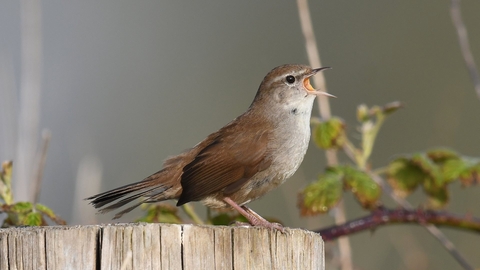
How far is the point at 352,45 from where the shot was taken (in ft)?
34.8

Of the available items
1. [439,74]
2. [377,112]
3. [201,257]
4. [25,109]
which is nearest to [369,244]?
[377,112]

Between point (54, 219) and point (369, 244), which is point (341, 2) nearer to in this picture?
point (369, 244)

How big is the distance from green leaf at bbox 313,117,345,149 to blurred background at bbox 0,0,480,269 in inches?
58.7

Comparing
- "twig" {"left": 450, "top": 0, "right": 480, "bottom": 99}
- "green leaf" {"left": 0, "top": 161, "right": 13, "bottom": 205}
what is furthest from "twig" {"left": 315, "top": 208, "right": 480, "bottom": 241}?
"green leaf" {"left": 0, "top": 161, "right": 13, "bottom": 205}

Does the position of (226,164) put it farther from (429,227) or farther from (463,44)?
(463,44)

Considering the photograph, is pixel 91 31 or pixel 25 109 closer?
pixel 25 109

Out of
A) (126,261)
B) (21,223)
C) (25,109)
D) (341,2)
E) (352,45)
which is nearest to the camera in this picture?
(126,261)

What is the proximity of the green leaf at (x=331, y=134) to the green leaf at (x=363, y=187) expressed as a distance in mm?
266

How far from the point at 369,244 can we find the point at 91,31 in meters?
5.45

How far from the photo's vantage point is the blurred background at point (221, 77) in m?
7.54

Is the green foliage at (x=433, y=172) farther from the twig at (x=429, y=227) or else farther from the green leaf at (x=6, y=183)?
the green leaf at (x=6, y=183)

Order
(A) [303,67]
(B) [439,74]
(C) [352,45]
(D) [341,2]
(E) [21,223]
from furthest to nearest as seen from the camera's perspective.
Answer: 1. (D) [341,2]
2. (C) [352,45]
3. (B) [439,74]
4. (A) [303,67]
5. (E) [21,223]

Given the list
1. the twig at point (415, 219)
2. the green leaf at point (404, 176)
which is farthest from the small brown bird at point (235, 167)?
the green leaf at point (404, 176)

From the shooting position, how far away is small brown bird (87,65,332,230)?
13.1ft
